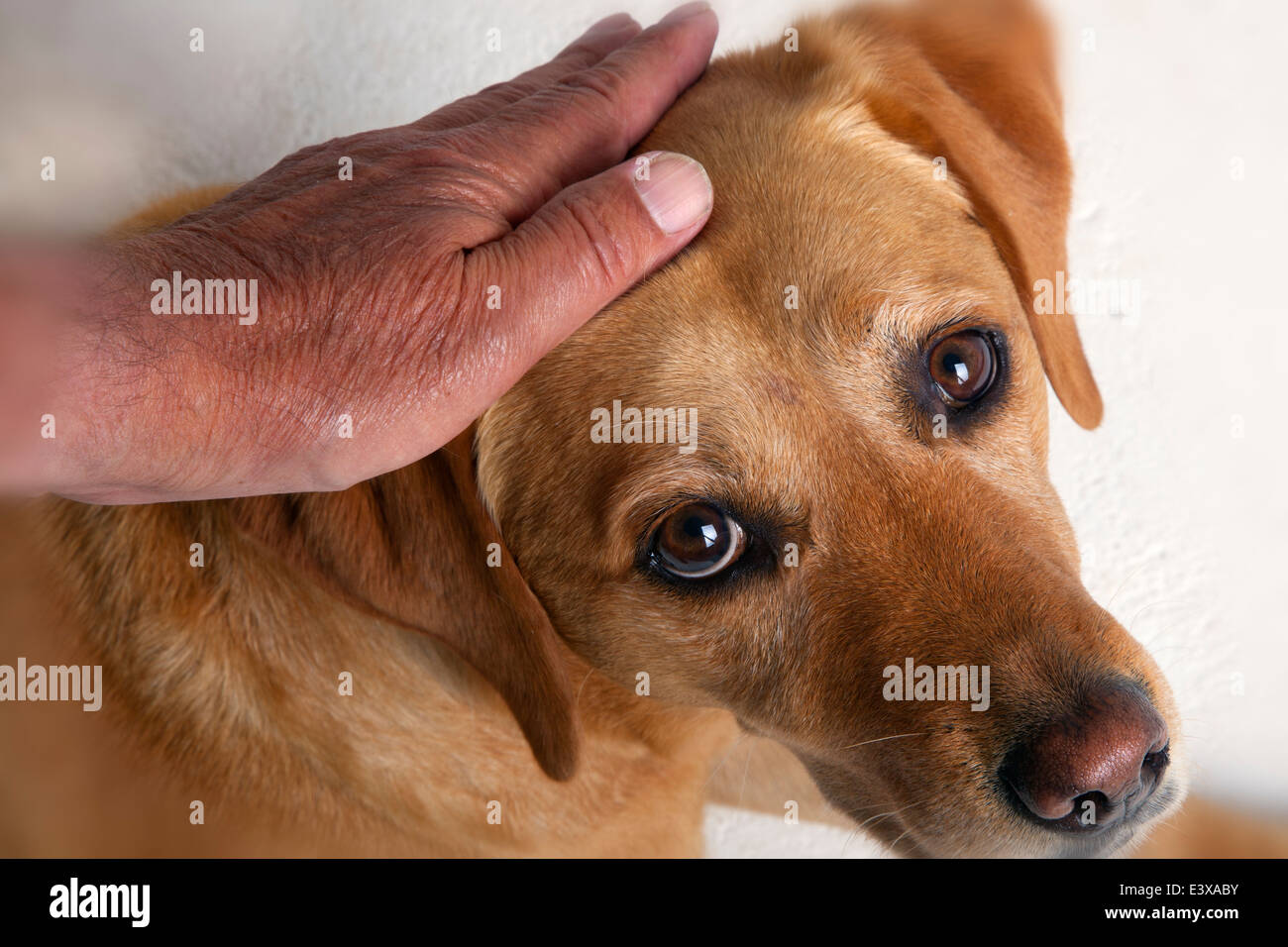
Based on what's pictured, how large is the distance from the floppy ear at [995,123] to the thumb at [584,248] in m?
0.55

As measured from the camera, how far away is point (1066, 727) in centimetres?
144

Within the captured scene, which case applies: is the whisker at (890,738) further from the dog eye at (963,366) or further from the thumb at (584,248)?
the thumb at (584,248)

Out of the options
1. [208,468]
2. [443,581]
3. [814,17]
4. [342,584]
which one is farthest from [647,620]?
[814,17]

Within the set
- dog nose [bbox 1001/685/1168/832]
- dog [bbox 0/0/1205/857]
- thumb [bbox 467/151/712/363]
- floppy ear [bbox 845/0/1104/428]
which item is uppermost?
floppy ear [bbox 845/0/1104/428]

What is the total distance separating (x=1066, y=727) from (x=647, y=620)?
25.9 inches

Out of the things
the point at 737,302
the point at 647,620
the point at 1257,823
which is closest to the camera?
the point at 737,302

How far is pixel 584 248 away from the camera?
1.52 metres

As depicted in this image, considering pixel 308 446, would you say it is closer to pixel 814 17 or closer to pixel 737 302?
pixel 737 302

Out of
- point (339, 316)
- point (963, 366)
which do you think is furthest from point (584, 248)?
point (963, 366)

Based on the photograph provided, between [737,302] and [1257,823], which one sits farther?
[1257,823]

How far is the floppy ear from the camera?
6.07ft

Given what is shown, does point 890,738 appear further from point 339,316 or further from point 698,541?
point 339,316

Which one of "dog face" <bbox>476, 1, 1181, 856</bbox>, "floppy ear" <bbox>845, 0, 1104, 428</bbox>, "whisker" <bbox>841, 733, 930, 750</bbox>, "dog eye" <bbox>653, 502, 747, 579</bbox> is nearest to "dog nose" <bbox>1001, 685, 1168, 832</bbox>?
"dog face" <bbox>476, 1, 1181, 856</bbox>

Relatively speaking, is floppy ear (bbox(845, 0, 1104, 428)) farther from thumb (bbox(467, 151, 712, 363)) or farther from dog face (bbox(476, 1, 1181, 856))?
thumb (bbox(467, 151, 712, 363))
